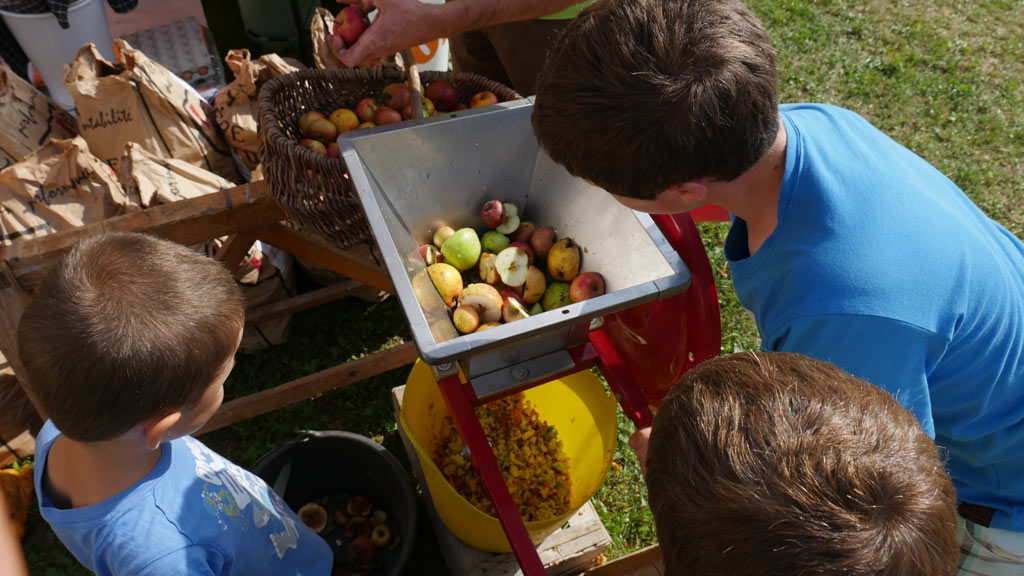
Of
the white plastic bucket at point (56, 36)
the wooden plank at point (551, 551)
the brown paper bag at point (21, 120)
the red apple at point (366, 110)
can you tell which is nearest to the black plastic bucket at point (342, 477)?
the wooden plank at point (551, 551)

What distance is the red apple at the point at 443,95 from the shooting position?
2.20 metres

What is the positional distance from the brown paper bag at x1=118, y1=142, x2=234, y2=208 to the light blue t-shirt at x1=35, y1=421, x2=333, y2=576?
3.99ft

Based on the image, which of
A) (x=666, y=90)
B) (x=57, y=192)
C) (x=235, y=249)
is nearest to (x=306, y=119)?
(x=235, y=249)

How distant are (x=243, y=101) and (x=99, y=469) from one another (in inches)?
78.1

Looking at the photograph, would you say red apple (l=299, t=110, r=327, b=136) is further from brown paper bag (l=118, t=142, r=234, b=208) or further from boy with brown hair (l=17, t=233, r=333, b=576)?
boy with brown hair (l=17, t=233, r=333, b=576)

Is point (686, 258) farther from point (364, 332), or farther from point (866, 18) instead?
point (866, 18)

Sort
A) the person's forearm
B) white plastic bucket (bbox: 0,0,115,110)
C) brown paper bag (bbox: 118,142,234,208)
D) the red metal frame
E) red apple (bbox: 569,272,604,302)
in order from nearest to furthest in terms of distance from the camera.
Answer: the red metal frame, red apple (bbox: 569,272,604,302), the person's forearm, brown paper bag (bbox: 118,142,234,208), white plastic bucket (bbox: 0,0,115,110)

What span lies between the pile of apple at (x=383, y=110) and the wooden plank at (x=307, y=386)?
94 cm

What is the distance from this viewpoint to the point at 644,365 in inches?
68.4

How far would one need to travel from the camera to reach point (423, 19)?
191 centimetres

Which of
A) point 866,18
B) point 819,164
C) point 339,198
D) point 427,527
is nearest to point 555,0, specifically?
point 339,198

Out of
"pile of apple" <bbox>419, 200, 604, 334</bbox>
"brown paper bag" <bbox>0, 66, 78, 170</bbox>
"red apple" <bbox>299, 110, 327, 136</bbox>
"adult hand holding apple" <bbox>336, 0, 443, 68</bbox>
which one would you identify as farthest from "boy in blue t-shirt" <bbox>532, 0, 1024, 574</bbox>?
"brown paper bag" <bbox>0, 66, 78, 170</bbox>

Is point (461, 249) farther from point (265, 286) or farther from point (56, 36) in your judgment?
point (56, 36)

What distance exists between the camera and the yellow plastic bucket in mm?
1931
